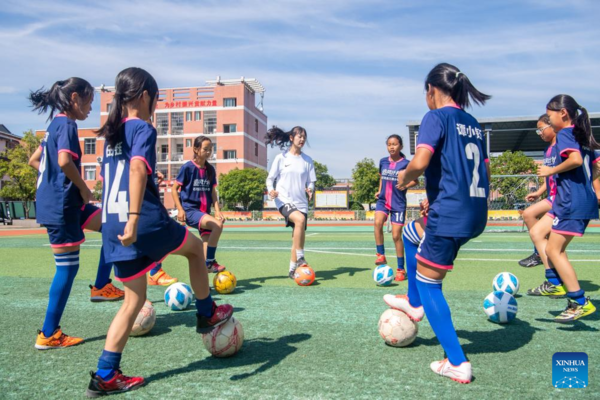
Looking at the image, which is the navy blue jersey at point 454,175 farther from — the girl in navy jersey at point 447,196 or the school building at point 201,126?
the school building at point 201,126

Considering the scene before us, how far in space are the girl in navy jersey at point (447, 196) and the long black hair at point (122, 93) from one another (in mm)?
1874

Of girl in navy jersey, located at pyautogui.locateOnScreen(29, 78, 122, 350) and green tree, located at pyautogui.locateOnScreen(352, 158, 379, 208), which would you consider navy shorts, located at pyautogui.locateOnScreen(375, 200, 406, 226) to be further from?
green tree, located at pyautogui.locateOnScreen(352, 158, 379, 208)

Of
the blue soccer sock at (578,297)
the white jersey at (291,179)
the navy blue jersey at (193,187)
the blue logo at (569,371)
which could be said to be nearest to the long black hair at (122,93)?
the blue logo at (569,371)

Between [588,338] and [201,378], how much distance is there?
3169mm

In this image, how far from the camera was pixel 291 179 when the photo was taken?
24.9 ft

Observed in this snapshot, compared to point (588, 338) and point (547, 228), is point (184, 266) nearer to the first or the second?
point (547, 228)

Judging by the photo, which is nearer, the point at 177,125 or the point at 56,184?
the point at 56,184

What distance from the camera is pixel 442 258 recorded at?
3.17 m

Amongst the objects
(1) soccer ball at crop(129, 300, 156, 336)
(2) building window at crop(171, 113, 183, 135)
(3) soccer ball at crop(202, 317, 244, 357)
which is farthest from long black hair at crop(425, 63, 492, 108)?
(2) building window at crop(171, 113, 183, 135)

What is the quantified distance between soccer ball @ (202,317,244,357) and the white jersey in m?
4.07

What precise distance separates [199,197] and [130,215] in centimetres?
426

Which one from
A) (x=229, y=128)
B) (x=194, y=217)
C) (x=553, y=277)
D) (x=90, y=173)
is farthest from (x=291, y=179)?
(x=90, y=173)

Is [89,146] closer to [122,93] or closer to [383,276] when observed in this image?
[383,276]

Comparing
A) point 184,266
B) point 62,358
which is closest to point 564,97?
point 62,358
